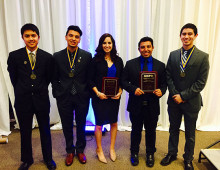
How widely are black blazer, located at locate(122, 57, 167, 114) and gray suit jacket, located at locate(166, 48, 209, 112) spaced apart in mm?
98

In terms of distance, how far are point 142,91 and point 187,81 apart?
55 cm

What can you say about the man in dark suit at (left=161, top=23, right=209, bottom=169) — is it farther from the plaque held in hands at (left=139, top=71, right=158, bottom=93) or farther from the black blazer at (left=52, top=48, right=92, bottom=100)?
the black blazer at (left=52, top=48, right=92, bottom=100)

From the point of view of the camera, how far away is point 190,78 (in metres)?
2.27

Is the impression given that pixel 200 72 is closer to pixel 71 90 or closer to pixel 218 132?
pixel 71 90

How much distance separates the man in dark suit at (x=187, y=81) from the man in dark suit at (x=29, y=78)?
1541 millimetres

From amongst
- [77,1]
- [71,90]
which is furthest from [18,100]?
[77,1]

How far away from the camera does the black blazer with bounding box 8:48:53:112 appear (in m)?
2.17

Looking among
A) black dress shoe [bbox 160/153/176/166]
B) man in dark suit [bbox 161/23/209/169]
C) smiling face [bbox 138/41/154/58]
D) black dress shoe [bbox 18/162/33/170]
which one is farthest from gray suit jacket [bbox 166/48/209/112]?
black dress shoe [bbox 18/162/33/170]

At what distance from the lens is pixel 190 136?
2.43 meters

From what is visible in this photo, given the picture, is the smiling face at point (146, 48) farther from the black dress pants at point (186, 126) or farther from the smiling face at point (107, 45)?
the black dress pants at point (186, 126)

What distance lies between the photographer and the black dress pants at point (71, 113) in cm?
247

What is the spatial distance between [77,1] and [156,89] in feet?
7.33

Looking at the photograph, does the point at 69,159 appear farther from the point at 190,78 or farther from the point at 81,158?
the point at 190,78

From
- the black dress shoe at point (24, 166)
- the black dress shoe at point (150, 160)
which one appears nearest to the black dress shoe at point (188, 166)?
the black dress shoe at point (150, 160)
